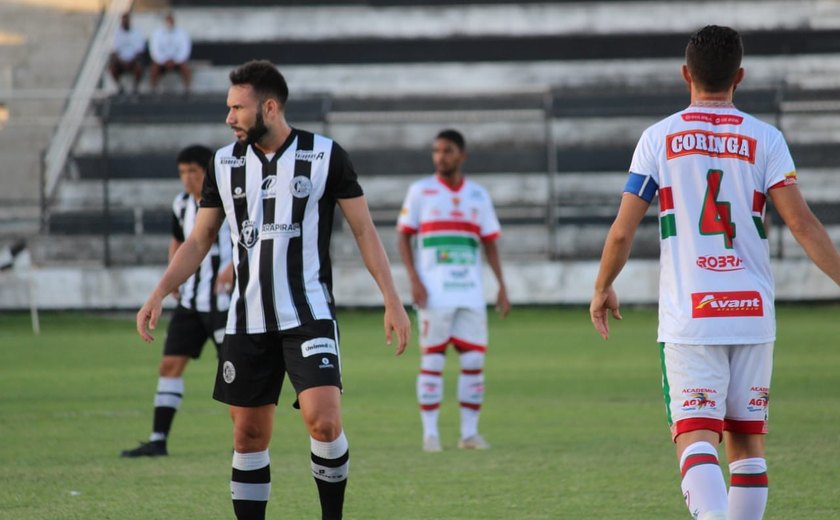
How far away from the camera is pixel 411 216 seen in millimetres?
10453

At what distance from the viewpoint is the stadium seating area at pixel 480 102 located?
2441 cm

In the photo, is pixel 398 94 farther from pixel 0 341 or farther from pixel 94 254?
pixel 0 341

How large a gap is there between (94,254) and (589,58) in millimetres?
11627

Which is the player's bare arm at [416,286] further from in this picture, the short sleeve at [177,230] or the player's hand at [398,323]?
the player's hand at [398,323]

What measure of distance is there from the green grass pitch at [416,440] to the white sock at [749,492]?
168cm

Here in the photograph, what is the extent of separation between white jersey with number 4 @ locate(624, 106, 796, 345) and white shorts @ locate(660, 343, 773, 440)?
5 cm

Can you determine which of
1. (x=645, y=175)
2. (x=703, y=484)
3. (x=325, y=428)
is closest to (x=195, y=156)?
(x=325, y=428)

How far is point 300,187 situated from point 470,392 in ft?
14.2

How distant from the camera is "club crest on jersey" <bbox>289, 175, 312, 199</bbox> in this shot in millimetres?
5637

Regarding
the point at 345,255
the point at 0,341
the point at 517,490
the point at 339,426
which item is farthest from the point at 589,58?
the point at 339,426

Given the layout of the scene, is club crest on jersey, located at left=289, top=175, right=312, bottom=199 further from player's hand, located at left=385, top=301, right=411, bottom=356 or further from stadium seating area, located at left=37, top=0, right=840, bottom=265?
stadium seating area, located at left=37, top=0, right=840, bottom=265

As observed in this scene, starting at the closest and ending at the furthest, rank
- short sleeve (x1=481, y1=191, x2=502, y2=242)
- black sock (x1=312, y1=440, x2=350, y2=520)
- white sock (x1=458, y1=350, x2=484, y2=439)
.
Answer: black sock (x1=312, y1=440, x2=350, y2=520) → white sock (x1=458, y1=350, x2=484, y2=439) → short sleeve (x1=481, y1=191, x2=502, y2=242)

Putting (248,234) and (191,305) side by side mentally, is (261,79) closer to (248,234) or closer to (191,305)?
(248,234)

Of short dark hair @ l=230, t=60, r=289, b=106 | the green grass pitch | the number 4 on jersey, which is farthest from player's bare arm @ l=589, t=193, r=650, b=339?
the green grass pitch
